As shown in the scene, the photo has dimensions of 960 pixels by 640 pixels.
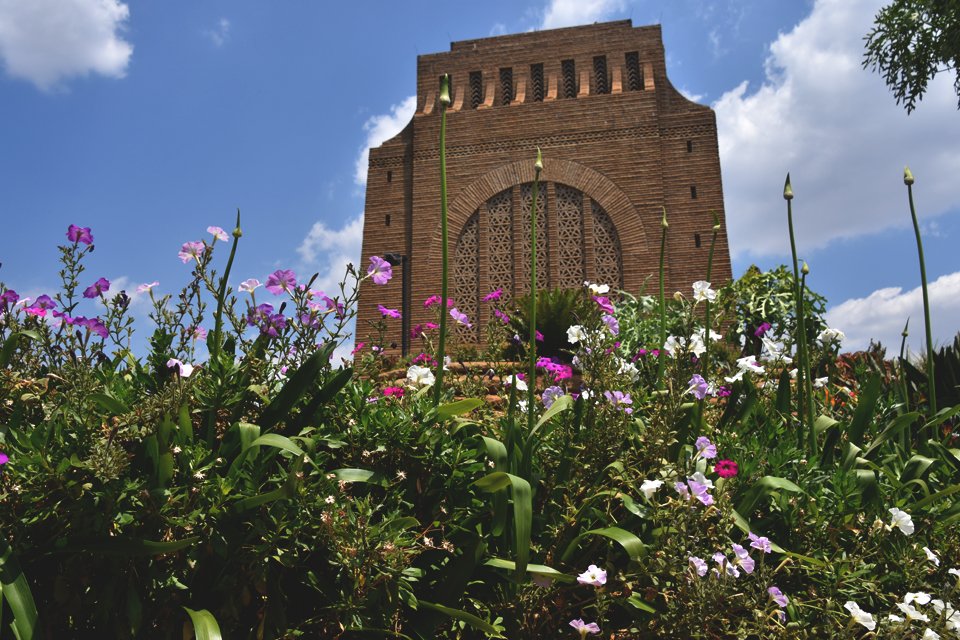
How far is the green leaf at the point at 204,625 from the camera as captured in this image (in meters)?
1.59

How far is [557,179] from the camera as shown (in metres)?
16.7

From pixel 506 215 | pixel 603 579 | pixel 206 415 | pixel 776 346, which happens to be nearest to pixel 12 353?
pixel 206 415

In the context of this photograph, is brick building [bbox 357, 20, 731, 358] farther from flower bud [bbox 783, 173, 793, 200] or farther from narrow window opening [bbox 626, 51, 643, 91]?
flower bud [bbox 783, 173, 793, 200]

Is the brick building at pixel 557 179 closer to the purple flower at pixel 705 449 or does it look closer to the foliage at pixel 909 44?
the foliage at pixel 909 44

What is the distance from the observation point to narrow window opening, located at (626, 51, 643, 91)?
17297 mm

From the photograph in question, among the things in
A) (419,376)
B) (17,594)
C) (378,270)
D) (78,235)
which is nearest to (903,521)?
(419,376)

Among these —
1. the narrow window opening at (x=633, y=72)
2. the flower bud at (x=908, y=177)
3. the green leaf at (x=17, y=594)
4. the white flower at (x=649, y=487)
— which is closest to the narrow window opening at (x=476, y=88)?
the narrow window opening at (x=633, y=72)

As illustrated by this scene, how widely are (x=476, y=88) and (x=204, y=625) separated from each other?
17.8 meters

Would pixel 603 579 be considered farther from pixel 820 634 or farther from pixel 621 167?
pixel 621 167

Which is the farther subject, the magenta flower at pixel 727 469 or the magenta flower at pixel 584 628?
the magenta flower at pixel 727 469

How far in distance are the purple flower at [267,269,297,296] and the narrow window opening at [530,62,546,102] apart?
16471 mm

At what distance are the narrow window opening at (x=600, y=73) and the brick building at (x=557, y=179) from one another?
5cm

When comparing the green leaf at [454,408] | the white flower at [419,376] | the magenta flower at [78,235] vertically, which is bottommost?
the green leaf at [454,408]

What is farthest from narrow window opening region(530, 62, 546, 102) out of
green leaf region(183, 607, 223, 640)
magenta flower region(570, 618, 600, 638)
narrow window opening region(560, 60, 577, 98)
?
green leaf region(183, 607, 223, 640)
